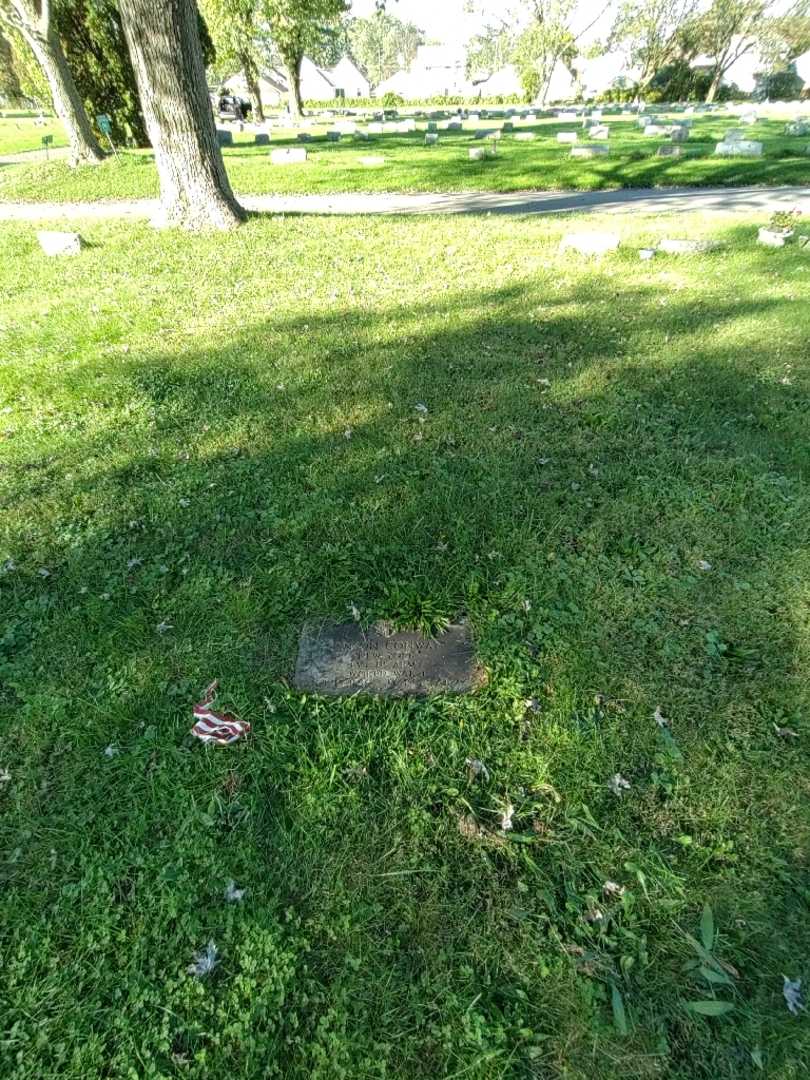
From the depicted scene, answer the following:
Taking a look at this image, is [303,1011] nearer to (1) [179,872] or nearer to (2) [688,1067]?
(1) [179,872]

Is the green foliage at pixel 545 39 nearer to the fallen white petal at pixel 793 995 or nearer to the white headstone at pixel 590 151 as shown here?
the white headstone at pixel 590 151

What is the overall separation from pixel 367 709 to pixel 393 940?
0.84 metres

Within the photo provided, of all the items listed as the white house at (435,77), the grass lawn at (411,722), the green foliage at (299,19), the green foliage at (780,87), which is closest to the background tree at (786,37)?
the green foliage at (780,87)

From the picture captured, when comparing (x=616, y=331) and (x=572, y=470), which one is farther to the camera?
(x=616, y=331)

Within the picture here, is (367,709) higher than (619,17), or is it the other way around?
(619,17)

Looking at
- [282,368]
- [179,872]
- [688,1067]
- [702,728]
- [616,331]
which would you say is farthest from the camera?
[616,331]

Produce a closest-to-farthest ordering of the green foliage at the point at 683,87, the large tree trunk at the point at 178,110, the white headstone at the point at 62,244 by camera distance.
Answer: the large tree trunk at the point at 178,110, the white headstone at the point at 62,244, the green foliage at the point at 683,87

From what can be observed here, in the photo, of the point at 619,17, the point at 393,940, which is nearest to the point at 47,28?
the point at 393,940

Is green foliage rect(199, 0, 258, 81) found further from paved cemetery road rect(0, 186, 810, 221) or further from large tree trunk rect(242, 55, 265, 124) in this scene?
paved cemetery road rect(0, 186, 810, 221)

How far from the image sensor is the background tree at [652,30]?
4650 centimetres

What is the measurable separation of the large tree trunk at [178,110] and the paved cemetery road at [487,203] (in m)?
1.83

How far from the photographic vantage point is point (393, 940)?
1.74m

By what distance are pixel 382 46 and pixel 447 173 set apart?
484 feet

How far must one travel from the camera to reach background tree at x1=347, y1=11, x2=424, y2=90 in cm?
11881
